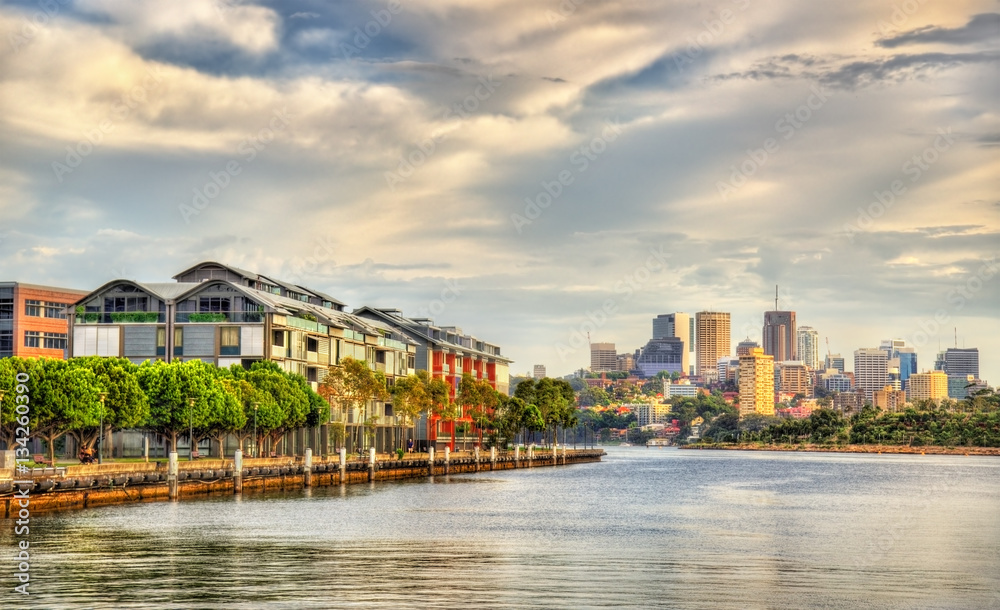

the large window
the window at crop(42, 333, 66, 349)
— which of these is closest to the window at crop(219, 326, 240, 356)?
the large window

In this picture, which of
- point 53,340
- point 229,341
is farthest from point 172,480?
point 53,340

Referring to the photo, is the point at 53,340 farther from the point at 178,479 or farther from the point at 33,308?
the point at 178,479

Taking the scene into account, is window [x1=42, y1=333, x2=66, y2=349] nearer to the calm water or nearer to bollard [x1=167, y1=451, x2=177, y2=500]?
→ the calm water

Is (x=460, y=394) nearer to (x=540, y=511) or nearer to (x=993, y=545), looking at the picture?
(x=540, y=511)

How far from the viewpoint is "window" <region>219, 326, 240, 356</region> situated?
149 m

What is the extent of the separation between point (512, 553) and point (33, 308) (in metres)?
148

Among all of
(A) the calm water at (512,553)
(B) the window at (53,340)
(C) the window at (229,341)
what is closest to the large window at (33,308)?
(B) the window at (53,340)

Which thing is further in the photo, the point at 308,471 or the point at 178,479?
the point at 308,471

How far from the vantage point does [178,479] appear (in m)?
102

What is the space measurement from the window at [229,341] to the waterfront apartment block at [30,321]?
164 ft

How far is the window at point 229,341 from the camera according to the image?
148625mm

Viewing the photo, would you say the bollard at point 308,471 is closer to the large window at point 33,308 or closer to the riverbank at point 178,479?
the riverbank at point 178,479

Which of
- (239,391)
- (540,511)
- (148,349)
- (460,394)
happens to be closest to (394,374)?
(460,394)

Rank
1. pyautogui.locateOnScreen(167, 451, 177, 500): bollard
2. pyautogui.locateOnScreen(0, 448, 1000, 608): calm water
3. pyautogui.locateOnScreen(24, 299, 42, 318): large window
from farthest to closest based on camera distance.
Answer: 1. pyautogui.locateOnScreen(24, 299, 42, 318): large window
2. pyautogui.locateOnScreen(167, 451, 177, 500): bollard
3. pyautogui.locateOnScreen(0, 448, 1000, 608): calm water
